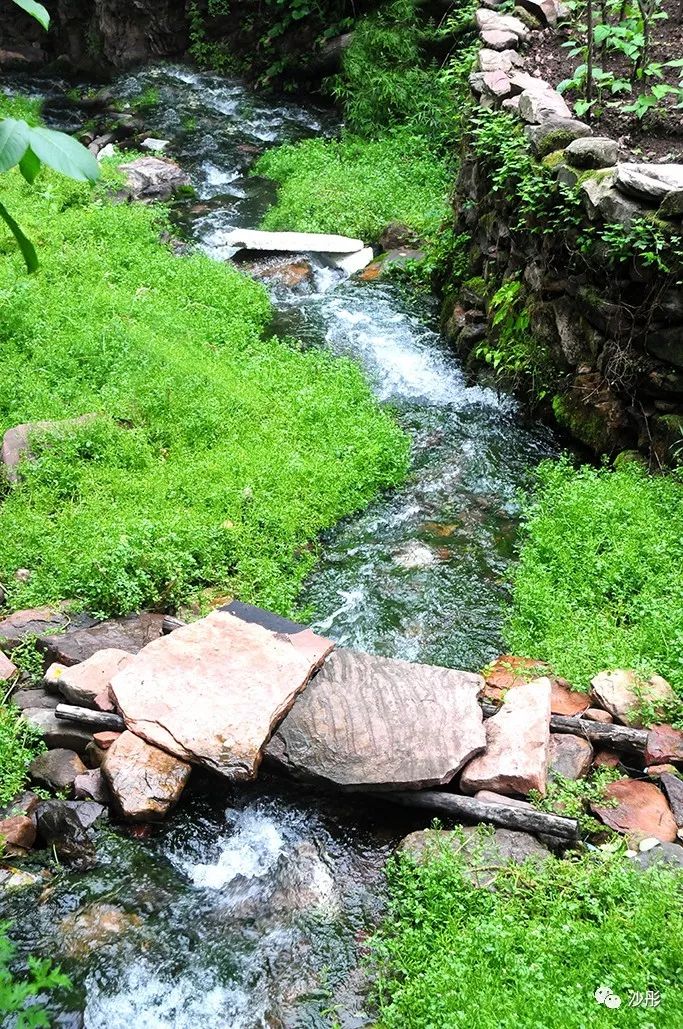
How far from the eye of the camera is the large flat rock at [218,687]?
4.96m

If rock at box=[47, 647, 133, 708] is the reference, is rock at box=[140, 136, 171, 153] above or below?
above

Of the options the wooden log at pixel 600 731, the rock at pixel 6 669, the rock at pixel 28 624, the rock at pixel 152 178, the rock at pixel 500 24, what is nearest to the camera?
the wooden log at pixel 600 731

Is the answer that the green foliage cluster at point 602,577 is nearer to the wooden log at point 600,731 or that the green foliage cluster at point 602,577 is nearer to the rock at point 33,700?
the wooden log at point 600,731

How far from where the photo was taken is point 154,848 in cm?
480

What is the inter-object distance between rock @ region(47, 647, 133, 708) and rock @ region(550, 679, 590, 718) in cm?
276

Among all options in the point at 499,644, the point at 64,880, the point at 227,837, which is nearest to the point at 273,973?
the point at 227,837

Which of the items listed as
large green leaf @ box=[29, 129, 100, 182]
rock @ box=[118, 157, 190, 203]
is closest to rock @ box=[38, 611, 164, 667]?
large green leaf @ box=[29, 129, 100, 182]

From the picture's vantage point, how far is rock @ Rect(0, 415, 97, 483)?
7.20 metres

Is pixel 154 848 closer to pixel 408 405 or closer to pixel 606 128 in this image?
pixel 408 405

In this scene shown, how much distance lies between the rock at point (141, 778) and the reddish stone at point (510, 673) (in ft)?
6.86

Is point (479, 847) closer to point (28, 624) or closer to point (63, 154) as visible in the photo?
point (28, 624)

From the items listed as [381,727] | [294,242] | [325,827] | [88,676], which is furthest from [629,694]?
[294,242]

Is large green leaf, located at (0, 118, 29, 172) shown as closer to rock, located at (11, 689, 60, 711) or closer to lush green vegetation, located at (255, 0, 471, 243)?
rock, located at (11, 689, 60, 711)

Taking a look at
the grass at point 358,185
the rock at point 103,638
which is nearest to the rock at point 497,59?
the grass at point 358,185
